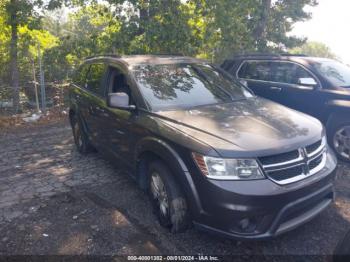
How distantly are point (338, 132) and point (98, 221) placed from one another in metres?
4.23

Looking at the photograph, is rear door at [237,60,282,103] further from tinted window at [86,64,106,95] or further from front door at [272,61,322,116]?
tinted window at [86,64,106,95]

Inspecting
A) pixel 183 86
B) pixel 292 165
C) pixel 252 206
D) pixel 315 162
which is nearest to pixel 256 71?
pixel 183 86

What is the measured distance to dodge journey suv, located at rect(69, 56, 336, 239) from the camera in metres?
2.91

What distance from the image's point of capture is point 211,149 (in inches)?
116

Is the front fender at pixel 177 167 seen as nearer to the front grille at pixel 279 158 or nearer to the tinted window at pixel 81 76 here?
the front grille at pixel 279 158

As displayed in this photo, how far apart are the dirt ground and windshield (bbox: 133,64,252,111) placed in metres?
1.23

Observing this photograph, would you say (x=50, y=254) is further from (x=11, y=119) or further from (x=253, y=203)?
(x=11, y=119)

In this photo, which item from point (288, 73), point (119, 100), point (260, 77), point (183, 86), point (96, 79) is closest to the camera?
point (119, 100)

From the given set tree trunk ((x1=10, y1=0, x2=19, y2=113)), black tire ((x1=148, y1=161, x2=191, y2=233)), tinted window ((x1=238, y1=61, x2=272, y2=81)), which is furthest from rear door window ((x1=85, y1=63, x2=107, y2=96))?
tree trunk ((x1=10, y1=0, x2=19, y2=113))

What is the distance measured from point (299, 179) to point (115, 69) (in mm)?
2905

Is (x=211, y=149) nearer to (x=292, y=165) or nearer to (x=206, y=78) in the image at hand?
(x=292, y=165)

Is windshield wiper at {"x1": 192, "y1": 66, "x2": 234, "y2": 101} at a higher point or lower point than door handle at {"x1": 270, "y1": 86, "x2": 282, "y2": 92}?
higher

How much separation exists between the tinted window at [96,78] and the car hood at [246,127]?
169 centimetres

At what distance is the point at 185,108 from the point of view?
388 centimetres
